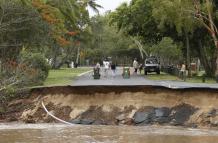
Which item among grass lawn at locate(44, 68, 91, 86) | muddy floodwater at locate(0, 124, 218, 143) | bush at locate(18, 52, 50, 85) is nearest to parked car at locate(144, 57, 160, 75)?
grass lawn at locate(44, 68, 91, 86)

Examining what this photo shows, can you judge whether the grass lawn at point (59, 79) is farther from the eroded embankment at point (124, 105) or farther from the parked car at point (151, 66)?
the eroded embankment at point (124, 105)

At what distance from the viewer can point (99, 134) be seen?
2161cm

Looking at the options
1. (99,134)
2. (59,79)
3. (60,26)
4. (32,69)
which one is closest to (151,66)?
(60,26)

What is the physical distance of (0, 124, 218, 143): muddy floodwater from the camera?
64.3 feet

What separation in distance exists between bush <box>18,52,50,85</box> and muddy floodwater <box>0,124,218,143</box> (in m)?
6.49

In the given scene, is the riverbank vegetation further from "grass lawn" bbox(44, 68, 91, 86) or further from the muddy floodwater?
the muddy floodwater

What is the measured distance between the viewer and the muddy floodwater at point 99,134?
64.3 ft

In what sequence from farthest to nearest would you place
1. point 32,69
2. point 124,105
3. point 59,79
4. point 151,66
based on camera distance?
point 151,66 < point 59,79 < point 32,69 < point 124,105

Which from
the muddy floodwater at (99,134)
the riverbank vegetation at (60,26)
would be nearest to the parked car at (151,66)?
the riverbank vegetation at (60,26)

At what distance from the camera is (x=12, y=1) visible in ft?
122

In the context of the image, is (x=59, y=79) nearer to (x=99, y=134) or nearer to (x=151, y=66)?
(x=151, y=66)

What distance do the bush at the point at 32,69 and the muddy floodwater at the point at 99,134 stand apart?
649 cm

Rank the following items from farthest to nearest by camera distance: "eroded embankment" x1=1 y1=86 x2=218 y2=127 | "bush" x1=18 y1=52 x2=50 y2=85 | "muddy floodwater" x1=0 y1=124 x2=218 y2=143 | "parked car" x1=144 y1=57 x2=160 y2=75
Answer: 1. "parked car" x1=144 y1=57 x2=160 y2=75
2. "bush" x1=18 y1=52 x2=50 y2=85
3. "eroded embankment" x1=1 y1=86 x2=218 y2=127
4. "muddy floodwater" x1=0 y1=124 x2=218 y2=143

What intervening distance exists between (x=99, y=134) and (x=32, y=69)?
42.3 feet
